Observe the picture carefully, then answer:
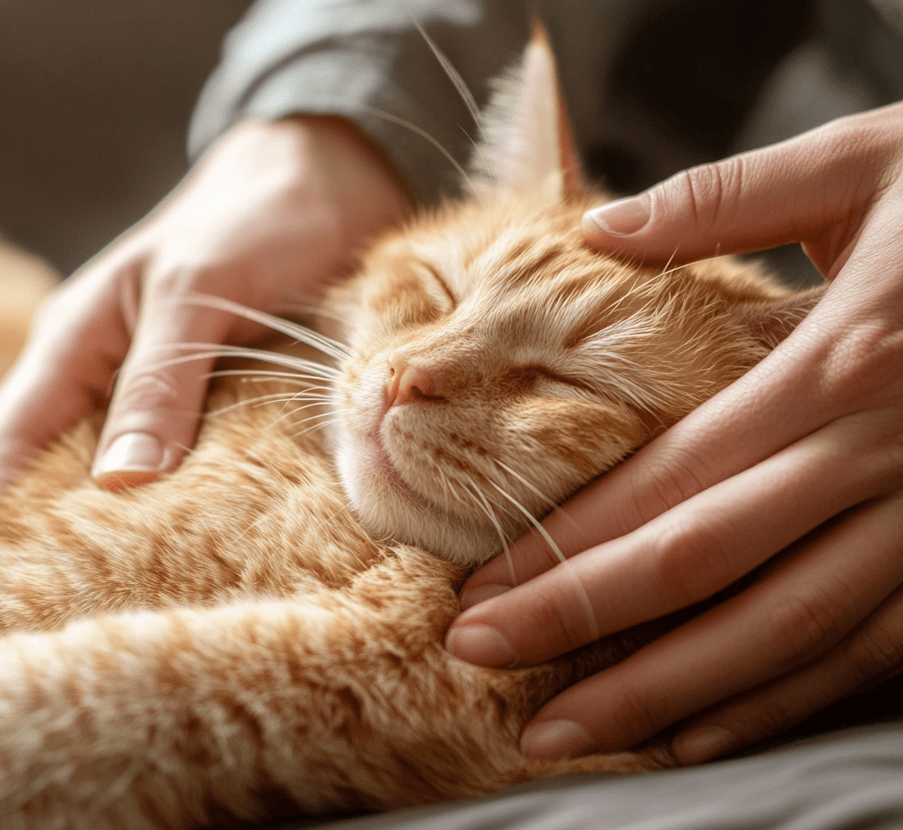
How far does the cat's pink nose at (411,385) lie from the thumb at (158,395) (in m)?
0.42

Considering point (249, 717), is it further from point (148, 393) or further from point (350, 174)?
point (350, 174)

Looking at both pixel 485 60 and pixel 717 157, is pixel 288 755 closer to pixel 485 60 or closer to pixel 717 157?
pixel 485 60

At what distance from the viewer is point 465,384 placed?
35.6 inches

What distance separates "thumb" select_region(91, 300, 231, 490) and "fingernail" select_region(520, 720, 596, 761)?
2.26ft

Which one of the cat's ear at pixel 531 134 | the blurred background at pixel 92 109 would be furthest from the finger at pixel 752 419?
the blurred background at pixel 92 109

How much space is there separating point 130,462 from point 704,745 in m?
0.90

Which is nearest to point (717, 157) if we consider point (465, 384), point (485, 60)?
point (485, 60)

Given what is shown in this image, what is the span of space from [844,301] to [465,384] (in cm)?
50

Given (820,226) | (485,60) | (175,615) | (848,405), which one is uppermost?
(485,60)

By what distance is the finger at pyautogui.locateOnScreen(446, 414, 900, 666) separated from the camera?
0.81 metres

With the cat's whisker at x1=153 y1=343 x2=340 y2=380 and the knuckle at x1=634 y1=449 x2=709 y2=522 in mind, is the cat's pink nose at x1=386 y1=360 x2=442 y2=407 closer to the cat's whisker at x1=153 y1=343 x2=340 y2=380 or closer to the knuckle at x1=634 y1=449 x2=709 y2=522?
the cat's whisker at x1=153 y1=343 x2=340 y2=380

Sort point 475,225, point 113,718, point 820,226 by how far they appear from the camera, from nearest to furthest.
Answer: point 113,718
point 820,226
point 475,225

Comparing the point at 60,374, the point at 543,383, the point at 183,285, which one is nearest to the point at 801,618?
the point at 543,383

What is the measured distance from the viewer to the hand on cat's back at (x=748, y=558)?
80 cm
